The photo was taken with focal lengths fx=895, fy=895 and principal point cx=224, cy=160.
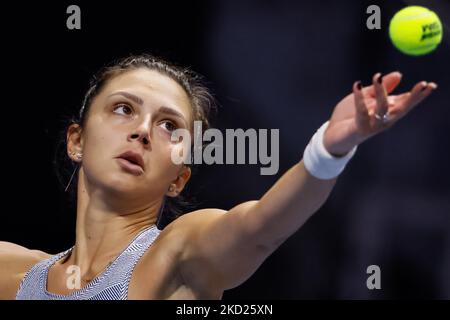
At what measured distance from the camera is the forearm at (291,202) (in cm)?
221

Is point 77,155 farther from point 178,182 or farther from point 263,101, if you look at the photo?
point 263,101

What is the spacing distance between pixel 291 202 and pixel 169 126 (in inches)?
32.2

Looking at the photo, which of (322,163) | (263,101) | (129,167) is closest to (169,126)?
(129,167)

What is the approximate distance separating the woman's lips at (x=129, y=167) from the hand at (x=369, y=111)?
2.67 ft

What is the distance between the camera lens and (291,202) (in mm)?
2209

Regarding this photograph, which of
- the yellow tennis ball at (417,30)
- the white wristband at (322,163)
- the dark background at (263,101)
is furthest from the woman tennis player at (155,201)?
the dark background at (263,101)

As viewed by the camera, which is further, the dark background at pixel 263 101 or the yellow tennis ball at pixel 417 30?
the dark background at pixel 263 101

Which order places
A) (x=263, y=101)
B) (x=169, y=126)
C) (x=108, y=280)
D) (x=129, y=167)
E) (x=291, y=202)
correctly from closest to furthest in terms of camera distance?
(x=291, y=202) < (x=108, y=280) < (x=129, y=167) < (x=169, y=126) < (x=263, y=101)

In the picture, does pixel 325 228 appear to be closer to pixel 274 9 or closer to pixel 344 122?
pixel 274 9

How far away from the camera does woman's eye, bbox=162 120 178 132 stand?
9.55 feet

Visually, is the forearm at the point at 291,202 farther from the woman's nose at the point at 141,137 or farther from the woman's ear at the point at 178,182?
the woman's ear at the point at 178,182

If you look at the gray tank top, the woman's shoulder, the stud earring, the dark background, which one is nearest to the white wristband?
the gray tank top

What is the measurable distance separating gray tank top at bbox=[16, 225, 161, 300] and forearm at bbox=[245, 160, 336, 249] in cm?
54

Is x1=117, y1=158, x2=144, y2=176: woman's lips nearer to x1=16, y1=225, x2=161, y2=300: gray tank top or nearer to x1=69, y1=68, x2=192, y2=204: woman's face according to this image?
x1=69, y1=68, x2=192, y2=204: woman's face
